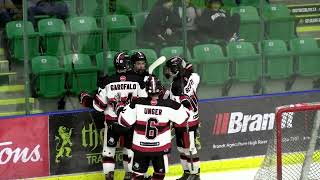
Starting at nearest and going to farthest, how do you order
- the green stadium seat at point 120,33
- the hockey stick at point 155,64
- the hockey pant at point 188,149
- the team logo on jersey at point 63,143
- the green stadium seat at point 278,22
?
1. the hockey stick at point 155,64
2. the hockey pant at point 188,149
3. the team logo on jersey at point 63,143
4. the green stadium seat at point 120,33
5. the green stadium seat at point 278,22

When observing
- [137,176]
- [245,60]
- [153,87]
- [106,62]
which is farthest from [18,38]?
[245,60]

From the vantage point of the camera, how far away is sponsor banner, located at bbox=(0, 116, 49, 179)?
9109 mm

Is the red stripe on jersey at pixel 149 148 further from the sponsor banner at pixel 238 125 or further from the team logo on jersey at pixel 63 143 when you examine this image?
the sponsor banner at pixel 238 125

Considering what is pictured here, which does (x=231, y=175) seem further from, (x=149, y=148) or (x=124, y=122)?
(x=124, y=122)

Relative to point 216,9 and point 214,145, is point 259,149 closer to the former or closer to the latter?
point 214,145

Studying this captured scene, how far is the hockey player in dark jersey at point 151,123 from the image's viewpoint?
8367 mm

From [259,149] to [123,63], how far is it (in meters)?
2.20

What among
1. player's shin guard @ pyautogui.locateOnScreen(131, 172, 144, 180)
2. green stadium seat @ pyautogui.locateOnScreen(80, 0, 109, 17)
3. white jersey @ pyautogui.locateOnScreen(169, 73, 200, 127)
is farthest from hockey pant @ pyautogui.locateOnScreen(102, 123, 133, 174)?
green stadium seat @ pyautogui.locateOnScreen(80, 0, 109, 17)

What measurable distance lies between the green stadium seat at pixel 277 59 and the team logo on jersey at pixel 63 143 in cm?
246

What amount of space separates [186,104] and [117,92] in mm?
710

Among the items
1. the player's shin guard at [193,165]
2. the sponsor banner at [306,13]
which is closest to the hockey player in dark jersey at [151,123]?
the player's shin guard at [193,165]

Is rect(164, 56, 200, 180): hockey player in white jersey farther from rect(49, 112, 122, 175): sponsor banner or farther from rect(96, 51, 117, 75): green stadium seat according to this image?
rect(49, 112, 122, 175): sponsor banner

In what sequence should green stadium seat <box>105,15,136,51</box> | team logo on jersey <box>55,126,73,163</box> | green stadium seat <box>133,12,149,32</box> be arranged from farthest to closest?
1. green stadium seat <box>133,12,149,32</box>
2. green stadium seat <box>105,15,136,51</box>
3. team logo on jersey <box>55,126,73,163</box>

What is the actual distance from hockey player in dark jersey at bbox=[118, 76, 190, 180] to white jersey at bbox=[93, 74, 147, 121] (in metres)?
0.53
